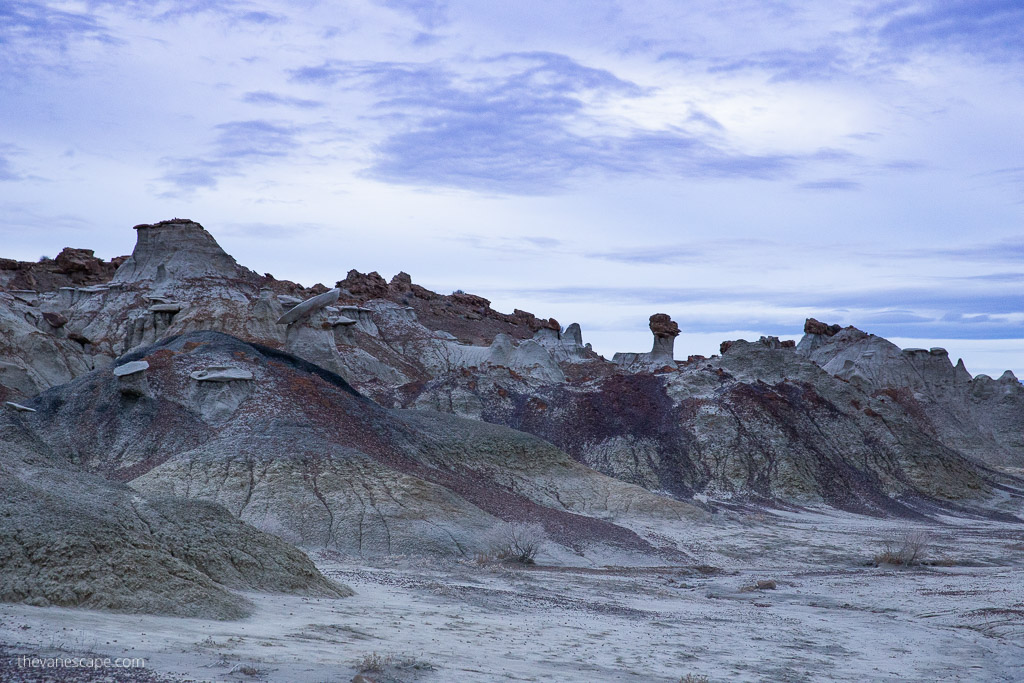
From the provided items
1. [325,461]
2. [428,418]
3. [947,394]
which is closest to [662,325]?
[947,394]

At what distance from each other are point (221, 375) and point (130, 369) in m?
3.66

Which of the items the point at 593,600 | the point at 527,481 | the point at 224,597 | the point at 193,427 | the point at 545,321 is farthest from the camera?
the point at 545,321

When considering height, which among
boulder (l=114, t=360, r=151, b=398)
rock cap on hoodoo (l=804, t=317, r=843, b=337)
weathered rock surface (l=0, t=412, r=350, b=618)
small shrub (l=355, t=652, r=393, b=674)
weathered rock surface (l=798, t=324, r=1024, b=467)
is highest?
rock cap on hoodoo (l=804, t=317, r=843, b=337)

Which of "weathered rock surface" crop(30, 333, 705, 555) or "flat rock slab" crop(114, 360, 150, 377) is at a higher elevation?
"flat rock slab" crop(114, 360, 150, 377)

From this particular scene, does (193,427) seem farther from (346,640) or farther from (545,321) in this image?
(545,321)

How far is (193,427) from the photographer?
39.5 m

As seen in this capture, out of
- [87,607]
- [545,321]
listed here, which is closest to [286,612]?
[87,607]

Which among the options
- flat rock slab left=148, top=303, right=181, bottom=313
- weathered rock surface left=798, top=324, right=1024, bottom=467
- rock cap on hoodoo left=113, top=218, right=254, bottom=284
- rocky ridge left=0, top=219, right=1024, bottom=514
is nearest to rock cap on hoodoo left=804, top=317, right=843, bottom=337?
weathered rock surface left=798, top=324, right=1024, bottom=467

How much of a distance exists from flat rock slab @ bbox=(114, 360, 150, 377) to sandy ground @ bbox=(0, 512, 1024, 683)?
16.8m

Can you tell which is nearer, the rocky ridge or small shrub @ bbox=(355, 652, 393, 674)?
small shrub @ bbox=(355, 652, 393, 674)

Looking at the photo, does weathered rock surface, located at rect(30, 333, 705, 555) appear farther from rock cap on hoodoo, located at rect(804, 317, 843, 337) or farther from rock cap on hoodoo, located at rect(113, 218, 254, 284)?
rock cap on hoodoo, located at rect(804, 317, 843, 337)

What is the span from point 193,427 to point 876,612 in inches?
1047

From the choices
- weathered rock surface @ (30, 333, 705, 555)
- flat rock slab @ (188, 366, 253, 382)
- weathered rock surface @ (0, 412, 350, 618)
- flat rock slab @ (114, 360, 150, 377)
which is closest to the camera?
weathered rock surface @ (0, 412, 350, 618)

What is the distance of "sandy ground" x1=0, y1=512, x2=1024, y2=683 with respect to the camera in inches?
506
